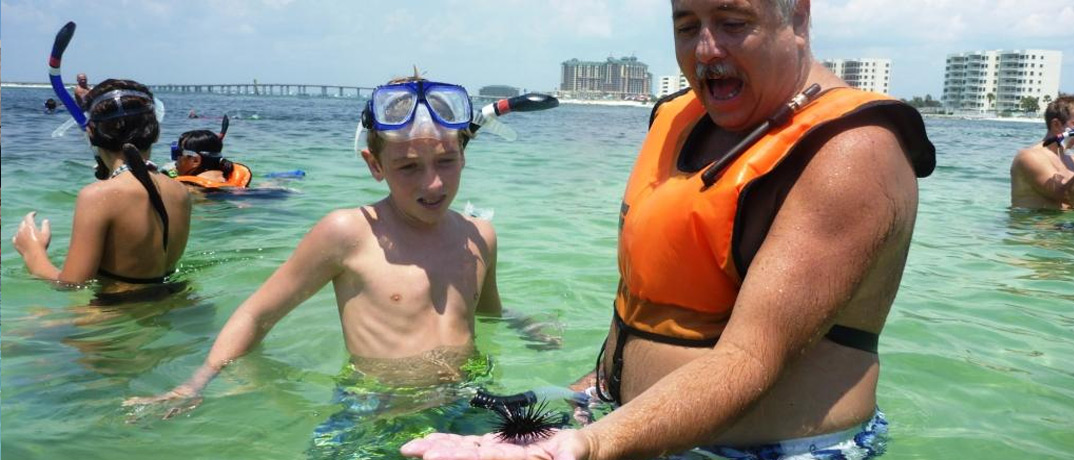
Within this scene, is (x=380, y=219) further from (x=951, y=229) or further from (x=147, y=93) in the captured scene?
(x=951, y=229)

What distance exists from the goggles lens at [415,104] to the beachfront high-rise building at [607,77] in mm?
181979

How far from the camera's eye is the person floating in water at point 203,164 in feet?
31.5

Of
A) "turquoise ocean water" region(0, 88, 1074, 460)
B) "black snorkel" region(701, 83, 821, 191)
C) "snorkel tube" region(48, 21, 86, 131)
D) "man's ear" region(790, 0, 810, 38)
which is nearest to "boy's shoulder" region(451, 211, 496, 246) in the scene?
"turquoise ocean water" region(0, 88, 1074, 460)

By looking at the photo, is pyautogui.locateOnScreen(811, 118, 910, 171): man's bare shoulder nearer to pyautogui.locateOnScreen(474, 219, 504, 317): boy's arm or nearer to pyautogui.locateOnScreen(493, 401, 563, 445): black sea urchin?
pyautogui.locateOnScreen(493, 401, 563, 445): black sea urchin

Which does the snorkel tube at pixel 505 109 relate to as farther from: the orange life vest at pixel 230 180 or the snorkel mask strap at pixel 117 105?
the orange life vest at pixel 230 180

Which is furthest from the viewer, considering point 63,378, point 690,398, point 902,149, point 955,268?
point 955,268

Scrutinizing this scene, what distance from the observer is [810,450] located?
212 centimetres

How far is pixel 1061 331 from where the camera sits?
496cm

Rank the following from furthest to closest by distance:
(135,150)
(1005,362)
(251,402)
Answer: (135,150), (1005,362), (251,402)

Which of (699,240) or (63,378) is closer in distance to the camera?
(699,240)

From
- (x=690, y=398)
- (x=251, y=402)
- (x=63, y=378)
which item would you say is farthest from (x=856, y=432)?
(x=63, y=378)

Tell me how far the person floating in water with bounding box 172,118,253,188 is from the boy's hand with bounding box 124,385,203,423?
646 cm

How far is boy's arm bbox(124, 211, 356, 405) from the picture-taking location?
3.24m

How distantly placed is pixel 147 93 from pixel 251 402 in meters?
2.51
